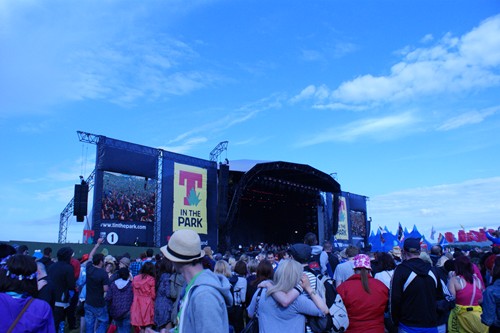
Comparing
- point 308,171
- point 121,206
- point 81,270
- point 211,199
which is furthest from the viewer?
point 308,171

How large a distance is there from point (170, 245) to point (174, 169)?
53.9 feet

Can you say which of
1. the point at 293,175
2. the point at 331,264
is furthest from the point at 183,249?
the point at 293,175

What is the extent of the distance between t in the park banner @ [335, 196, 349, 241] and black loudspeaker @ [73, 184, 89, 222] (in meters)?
19.6

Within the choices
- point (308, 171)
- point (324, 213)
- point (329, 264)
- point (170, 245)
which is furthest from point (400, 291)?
point (324, 213)

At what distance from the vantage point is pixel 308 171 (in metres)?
23.6

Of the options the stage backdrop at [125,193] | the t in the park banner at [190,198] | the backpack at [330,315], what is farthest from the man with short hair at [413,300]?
the t in the park banner at [190,198]

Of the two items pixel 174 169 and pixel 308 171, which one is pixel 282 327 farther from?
pixel 308 171

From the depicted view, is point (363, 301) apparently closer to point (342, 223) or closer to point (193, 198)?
point (193, 198)

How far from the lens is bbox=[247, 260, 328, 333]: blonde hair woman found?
3.05 metres

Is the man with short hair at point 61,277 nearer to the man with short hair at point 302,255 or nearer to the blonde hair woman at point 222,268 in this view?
the blonde hair woman at point 222,268

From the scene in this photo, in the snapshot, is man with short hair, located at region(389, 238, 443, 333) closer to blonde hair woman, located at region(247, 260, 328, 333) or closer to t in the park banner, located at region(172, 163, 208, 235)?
blonde hair woman, located at region(247, 260, 328, 333)

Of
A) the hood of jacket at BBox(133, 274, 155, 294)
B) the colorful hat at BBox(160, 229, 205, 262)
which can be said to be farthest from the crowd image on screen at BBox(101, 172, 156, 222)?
the colorful hat at BBox(160, 229, 205, 262)

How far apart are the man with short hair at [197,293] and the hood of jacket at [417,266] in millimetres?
2312

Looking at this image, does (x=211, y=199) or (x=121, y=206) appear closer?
(x=121, y=206)
